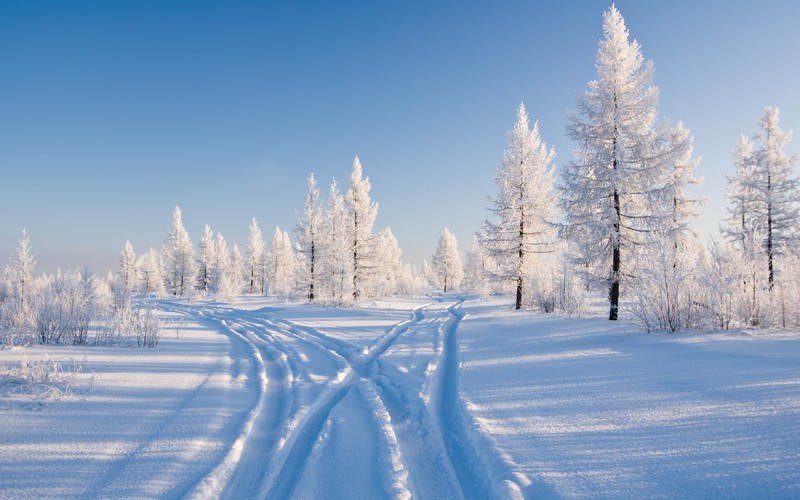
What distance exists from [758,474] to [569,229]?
44.9ft

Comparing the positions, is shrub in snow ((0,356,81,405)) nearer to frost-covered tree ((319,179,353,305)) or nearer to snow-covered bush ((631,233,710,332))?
snow-covered bush ((631,233,710,332))

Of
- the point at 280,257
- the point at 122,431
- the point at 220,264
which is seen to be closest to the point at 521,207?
the point at 122,431

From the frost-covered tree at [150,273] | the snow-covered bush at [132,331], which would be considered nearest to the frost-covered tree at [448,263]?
the frost-covered tree at [150,273]

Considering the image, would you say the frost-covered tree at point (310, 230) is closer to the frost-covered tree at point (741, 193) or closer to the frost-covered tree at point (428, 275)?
the frost-covered tree at point (741, 193)

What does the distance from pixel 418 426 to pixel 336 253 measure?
22.8 meters

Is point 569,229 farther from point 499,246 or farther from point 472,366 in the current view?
point 472,366

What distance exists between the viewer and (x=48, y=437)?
3760 millimetres

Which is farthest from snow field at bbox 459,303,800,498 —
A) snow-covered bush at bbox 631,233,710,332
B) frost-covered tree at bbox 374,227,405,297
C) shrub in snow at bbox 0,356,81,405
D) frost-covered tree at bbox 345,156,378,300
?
frost-covered tree at bbox 374,227,405,297

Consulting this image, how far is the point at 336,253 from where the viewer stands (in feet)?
87.3

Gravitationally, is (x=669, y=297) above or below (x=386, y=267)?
below

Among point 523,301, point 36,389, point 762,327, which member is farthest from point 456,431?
point 523,301

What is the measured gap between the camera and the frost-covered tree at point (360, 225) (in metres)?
31.5

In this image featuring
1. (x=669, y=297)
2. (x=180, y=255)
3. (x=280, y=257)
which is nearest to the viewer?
(x=669, y=297)

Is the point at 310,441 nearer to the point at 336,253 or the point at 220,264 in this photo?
the point at 336,253
